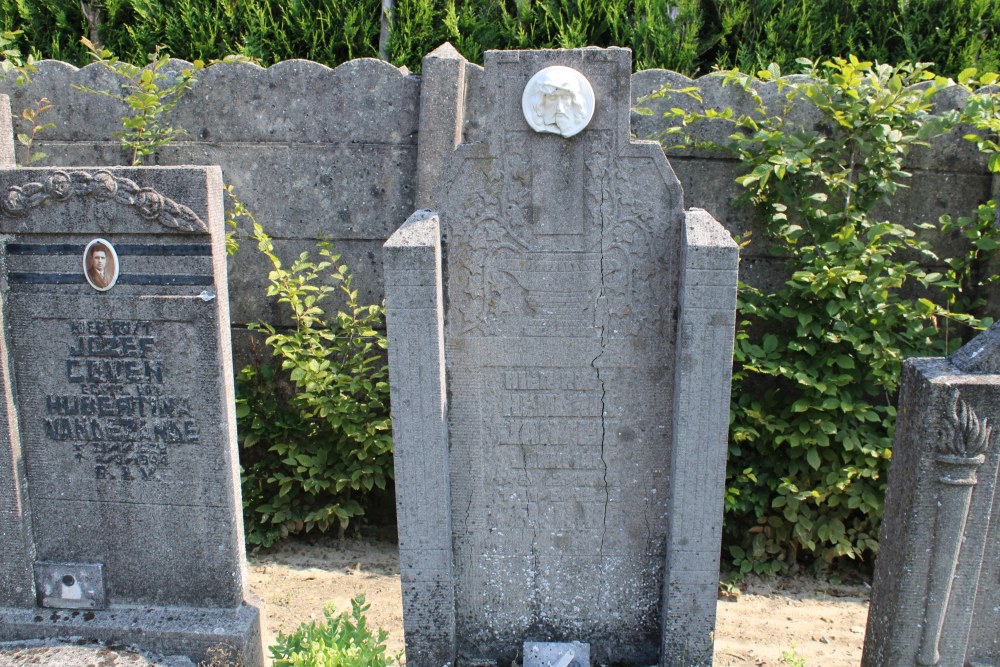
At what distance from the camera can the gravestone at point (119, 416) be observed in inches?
116

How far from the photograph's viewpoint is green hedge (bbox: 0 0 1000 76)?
5.10 meters

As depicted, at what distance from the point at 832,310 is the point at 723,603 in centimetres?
149

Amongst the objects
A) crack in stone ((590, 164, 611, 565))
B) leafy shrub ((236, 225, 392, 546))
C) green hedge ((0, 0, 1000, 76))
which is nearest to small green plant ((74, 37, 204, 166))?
leafy shrub ((236, 225, 392, 546))

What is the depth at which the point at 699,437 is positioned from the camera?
2736 millimetres

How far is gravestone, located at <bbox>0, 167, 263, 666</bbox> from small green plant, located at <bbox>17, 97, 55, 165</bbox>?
1644 millimetres

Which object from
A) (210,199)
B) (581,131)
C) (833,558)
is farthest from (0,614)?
(833,558)

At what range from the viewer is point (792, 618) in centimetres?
380

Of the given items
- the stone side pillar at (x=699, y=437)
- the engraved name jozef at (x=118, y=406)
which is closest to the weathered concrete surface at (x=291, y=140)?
the engraved name jozef at (x=118, y=406)

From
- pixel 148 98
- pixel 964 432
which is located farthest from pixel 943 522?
pixel 148 98

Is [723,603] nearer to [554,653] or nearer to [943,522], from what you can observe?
[554,653]

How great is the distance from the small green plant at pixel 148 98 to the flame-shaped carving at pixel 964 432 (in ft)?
A: 12.4

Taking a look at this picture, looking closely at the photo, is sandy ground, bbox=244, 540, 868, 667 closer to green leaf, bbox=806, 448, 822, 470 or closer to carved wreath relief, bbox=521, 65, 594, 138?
green leaf, bbox=806, 448, 822, 470

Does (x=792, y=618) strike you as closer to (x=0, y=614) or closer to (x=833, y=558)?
(x=833, y=558)

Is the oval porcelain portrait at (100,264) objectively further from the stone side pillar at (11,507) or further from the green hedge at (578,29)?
the green hedge at (578,29)
